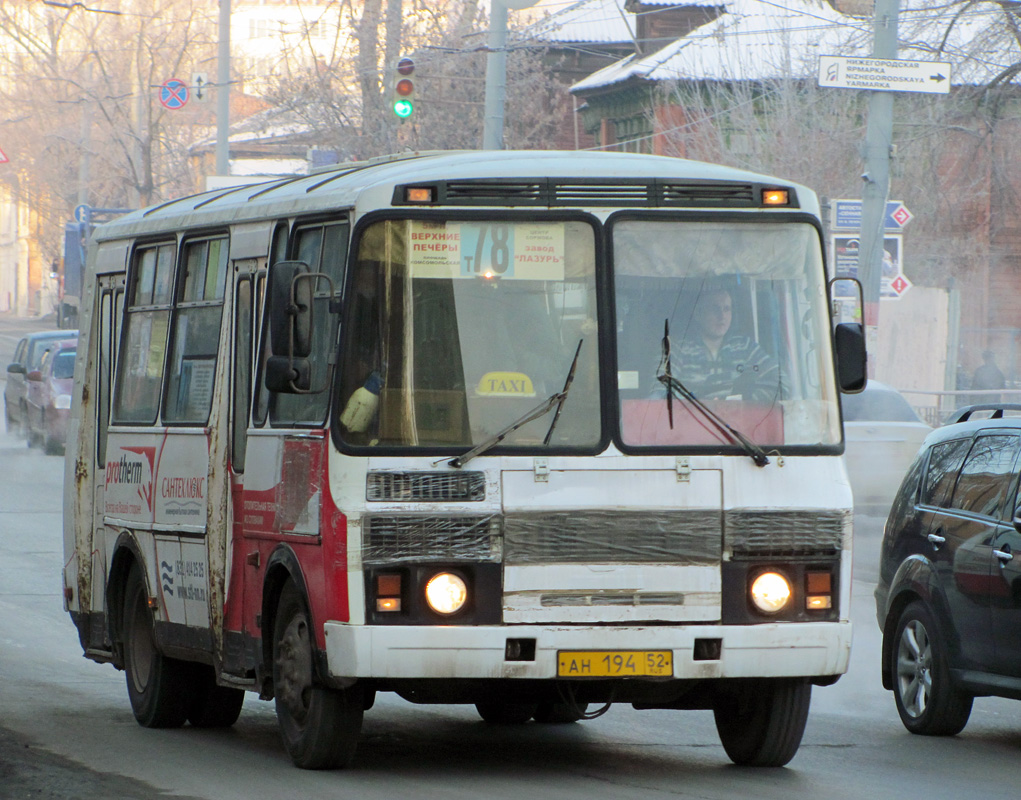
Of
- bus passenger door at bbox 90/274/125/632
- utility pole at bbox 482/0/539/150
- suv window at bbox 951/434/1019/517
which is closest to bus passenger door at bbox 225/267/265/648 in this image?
bus passenger door at bbox 90/274/125/632

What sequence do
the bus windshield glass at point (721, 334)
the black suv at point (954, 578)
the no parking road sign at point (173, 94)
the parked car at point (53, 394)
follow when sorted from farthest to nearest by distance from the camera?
the no parking road sign at point (173, 94)
the parked car at point (53, 394)
the black suv at point (954, 578)
the bus windshield glass at point (721, 334)

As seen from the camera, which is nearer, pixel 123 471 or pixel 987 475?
pixel 987 475

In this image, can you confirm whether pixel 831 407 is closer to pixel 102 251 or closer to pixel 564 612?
pixel 564 612

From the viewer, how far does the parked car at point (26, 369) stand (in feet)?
103

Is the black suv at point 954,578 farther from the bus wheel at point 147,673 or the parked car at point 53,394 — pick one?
the parked car at point 53,394

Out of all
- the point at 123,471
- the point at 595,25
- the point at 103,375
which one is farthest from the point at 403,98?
the point at 595,25

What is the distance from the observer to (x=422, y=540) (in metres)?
7.43

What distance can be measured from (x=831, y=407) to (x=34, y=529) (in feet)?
44.9

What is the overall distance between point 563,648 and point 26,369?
2484 cm

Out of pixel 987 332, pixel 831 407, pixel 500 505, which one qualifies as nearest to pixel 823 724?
pixel 831 407

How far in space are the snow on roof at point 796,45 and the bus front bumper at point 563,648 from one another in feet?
67.9

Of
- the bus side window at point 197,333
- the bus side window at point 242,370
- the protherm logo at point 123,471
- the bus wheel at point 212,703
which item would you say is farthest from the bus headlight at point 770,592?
the protherm logo at point 123,471

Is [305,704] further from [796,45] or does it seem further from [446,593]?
[796,45]

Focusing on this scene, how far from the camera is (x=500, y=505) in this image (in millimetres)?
7461
